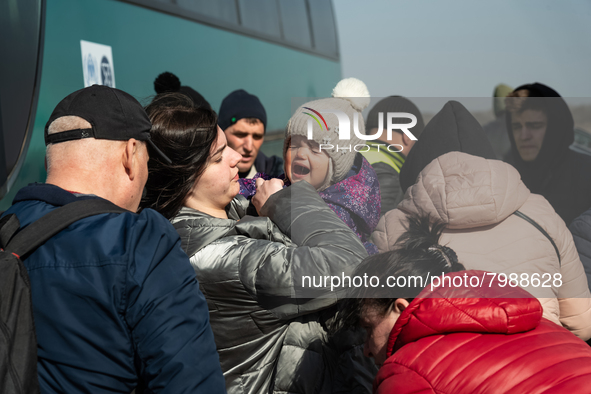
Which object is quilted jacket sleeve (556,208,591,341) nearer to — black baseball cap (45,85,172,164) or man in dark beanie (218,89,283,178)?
black baseball cap (45,85,172,164)

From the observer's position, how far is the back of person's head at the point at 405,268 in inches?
62.0

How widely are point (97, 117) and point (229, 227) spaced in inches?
21.5

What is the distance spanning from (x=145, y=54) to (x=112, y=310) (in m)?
3.59

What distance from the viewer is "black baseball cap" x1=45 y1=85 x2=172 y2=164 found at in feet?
4.28

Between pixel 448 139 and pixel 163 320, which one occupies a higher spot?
pixel 448 139

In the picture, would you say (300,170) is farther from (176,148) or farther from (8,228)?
(8,228)

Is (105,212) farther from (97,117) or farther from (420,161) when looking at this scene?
(420,161)

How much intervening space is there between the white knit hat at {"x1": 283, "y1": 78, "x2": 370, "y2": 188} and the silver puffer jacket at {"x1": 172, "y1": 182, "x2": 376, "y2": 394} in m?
0.15

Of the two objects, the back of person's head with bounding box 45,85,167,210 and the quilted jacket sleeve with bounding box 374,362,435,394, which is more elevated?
the back of person's head with bounding box 45,85,167,210

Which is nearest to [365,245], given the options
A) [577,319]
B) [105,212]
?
[577,319]

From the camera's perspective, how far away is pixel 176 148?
5.51 feet

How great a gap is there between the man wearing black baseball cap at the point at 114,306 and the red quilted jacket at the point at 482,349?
0.49 m
